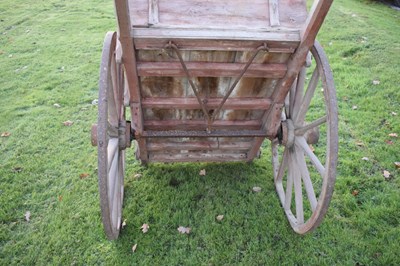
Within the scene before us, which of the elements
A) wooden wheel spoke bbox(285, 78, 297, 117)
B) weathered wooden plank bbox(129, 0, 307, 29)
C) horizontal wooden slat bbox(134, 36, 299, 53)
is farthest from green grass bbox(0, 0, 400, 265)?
weathered wooden plank bbox(129, 0, 307, 29)

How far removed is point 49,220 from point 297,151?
251 cm

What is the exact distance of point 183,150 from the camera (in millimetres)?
3229

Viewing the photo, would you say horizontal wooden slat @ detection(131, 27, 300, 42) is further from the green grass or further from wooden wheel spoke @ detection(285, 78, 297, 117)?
the green grass

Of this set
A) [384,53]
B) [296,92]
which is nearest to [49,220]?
[296,92]

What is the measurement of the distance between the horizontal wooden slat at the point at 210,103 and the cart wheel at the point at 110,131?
303 millimetres

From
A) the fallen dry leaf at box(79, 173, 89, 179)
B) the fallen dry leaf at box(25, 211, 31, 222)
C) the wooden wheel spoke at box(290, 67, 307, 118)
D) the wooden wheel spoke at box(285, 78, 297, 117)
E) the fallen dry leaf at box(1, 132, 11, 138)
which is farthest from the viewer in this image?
the fallen dry leaf at box(1, 132, 11, 138)

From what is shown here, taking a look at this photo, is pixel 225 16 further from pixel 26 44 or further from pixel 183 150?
pixel 26 44

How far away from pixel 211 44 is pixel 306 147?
126 centimetres

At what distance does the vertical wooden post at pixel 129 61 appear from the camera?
1699 millimetres

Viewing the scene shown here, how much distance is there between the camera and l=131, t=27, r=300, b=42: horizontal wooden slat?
6.13 ft

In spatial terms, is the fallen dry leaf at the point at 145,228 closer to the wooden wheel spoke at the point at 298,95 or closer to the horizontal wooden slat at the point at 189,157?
the horizontal wooden slat at the point at 189,157

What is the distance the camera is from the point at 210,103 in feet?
8.04

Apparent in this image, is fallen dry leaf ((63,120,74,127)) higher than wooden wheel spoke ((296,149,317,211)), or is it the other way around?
wooden wheel spoke ((296,149,317,211))

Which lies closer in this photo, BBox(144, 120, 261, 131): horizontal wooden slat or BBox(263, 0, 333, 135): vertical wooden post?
BBox(263, 0, 333, 135): vertical wooden post
